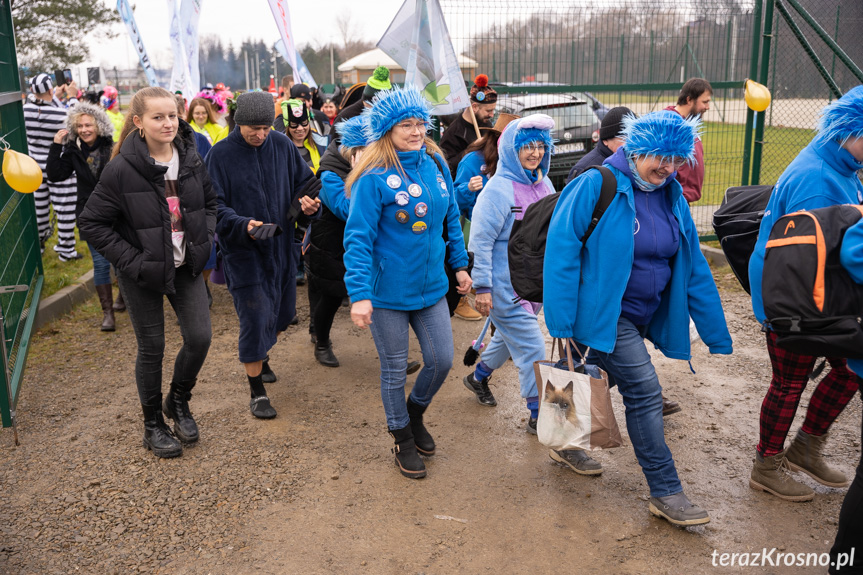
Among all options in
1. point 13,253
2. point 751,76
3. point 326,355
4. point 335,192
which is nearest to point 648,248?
point 335,192

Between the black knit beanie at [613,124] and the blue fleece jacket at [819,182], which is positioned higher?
the black knit beanie at [613,124]

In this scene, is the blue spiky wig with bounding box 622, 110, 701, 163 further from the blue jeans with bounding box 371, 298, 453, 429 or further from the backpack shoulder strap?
the blue jeans with bounding box 371, 298, 453, 429

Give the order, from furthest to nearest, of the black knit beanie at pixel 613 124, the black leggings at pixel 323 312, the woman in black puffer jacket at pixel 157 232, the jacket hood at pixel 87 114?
the jacket hood at pixel 87 114 < the black leggings at pixel 323 312 < the black knit beanie at pixel 613 124 < the woman in black puffer jacket at pixel 157 232

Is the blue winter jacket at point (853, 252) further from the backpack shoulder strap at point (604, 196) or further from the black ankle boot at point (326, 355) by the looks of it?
the black ankle boot at point (326, 355)

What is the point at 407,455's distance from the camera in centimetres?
423

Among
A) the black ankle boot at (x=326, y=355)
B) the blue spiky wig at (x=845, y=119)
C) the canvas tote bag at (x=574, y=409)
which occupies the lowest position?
the black ankle boot at (x=326, y=355)

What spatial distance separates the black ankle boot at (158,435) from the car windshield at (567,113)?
257 inches

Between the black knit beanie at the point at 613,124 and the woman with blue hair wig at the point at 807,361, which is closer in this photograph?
→ the woman with blue hair wig at the point at 807,361

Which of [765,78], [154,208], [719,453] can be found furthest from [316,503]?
[765,78]

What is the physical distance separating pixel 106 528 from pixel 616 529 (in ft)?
8.17

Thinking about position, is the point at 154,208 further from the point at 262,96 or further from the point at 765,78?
the point at 765,78

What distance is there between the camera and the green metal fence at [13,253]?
4.75m

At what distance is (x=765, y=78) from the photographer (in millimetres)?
8742

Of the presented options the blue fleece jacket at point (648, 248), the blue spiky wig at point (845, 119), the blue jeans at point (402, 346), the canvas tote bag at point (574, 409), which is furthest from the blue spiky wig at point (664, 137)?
the blue jeans at point (402, 346)
